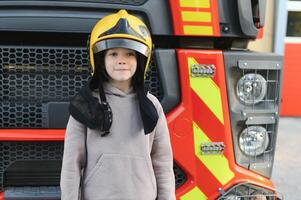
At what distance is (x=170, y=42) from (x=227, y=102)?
1.46 feet

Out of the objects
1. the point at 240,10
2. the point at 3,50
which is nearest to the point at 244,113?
the point at 240,10

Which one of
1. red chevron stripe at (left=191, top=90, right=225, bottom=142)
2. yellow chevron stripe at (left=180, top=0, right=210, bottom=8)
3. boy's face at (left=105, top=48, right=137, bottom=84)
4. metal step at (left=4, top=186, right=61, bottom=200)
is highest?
yellow chevron stripe at (left=180, top=0, right=210, bottom=8)

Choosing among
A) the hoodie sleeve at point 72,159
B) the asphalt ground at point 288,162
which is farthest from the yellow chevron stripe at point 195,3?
the asphalt ground at point 288,162

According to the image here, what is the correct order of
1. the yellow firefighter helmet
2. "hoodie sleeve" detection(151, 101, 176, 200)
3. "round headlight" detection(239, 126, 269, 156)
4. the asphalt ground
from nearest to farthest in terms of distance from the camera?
the yellow firefighter helmet < "hoodie sleeve" detection(151, 101, 176, 200) < "round headlight" detection(239, 126, 269, 156) < the asphalt ground

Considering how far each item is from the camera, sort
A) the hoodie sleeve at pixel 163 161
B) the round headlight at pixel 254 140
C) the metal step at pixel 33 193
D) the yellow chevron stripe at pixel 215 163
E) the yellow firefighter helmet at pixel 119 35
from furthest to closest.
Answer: the round headlight at pixel 254 140
the yellow chevron stripe at pixel 215 163
the metal step at pixel 33 193
the hoodie sleeve at pixel 163 161
the yellow firefighter helmet at pixel 119 35

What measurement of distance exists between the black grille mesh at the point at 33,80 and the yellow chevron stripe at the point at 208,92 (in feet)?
0.78

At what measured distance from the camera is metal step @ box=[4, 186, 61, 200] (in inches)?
90.7

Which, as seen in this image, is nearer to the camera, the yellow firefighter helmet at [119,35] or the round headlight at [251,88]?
the yellow firefighter helmet at [119,35]

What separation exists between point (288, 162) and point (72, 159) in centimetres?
421

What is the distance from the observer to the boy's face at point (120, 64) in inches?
76.0

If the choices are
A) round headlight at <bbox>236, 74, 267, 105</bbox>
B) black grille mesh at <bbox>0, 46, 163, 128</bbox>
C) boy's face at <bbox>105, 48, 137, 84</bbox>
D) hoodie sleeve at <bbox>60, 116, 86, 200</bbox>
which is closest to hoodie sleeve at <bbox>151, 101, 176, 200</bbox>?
boy's face at <bbox>105, 48, 137, 84</bbox>

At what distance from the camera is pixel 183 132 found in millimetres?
2387

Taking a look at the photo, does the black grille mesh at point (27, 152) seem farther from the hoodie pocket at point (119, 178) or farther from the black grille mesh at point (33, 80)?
the hoodie pocket at point (119, 178)

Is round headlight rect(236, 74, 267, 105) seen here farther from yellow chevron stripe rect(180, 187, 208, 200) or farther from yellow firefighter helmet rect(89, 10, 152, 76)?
yellow firefighter helmet rect(89, 10, 152, 76)
